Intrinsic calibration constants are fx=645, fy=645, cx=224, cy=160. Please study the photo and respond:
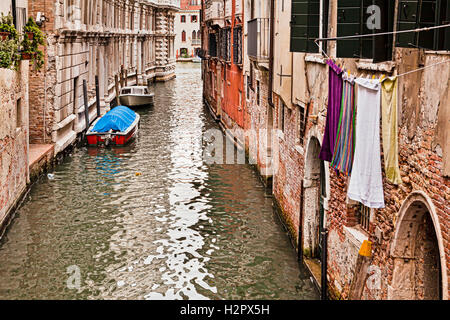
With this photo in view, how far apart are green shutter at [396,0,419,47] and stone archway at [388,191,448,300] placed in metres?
1.42

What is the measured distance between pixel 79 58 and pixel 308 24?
14.6 meters

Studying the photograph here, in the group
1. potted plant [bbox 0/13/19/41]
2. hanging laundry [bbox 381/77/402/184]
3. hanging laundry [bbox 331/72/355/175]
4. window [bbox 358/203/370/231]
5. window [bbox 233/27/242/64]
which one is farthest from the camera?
window [bbox 233/27/242/64]

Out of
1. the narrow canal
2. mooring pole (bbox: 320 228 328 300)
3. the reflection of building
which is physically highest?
the reflection of building

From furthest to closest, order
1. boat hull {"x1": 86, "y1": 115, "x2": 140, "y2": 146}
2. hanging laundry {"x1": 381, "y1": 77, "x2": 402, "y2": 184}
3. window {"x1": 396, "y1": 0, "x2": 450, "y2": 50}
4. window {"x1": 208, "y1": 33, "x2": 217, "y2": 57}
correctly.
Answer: window {"x1": 208, "y1": 33, "x2": 217, "y2": 57} < boat hull {"x1": 86, "y1": 115, "x2": 140, "y2": 146} < hanging laundry {"x1": 381, "y1": 77, "x2": 402, "y2": 184} < window {"x1": 396, "y1": 0, "x2": 450, "y2": 50}

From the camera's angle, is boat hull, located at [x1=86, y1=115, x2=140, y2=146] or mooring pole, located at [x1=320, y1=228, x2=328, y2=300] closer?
mooring pole, located at [x1=320, y1=228, x2=328, y2=300]

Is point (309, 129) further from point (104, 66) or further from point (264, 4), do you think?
point (104, 66)

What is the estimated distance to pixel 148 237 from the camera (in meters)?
12.2

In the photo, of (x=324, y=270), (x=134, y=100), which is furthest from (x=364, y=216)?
(x=134, y=100)

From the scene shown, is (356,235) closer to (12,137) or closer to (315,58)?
(315,58)

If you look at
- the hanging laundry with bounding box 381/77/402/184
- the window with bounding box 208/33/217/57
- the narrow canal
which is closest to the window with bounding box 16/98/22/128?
the narrow canal

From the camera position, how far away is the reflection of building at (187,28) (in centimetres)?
8681

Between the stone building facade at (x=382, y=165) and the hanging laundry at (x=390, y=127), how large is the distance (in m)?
0.06

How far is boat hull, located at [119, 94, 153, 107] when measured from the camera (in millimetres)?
32562

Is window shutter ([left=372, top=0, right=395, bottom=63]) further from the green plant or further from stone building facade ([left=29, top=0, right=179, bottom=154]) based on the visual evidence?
stone building facade ([left=29, top=0, right=179, bottom=154])
